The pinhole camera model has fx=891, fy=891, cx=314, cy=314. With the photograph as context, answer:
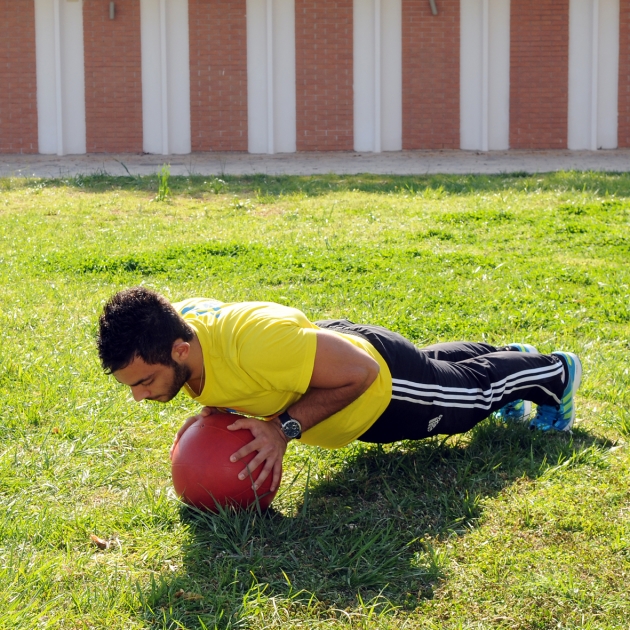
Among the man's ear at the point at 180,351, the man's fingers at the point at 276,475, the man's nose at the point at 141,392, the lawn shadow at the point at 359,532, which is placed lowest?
the lawn shadow at the point at 359,532

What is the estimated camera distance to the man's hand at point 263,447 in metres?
3.71

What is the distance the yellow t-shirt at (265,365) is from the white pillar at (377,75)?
15.4 m

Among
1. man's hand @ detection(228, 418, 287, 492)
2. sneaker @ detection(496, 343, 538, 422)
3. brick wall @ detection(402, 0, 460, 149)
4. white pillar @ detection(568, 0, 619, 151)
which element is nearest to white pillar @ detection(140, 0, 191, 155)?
brick wall @ detection(402, 0, 460, 149)

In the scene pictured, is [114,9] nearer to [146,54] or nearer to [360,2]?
[146,54]

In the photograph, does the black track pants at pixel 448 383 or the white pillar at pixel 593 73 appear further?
the white pillar at pixel 593 73

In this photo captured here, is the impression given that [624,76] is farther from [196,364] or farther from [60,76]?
[196,364]

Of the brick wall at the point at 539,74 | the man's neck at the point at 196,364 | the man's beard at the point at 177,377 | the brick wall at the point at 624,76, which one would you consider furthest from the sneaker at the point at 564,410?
the brick wall at the point at 624,76

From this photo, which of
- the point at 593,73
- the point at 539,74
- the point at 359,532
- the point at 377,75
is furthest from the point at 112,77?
the point at 359,532

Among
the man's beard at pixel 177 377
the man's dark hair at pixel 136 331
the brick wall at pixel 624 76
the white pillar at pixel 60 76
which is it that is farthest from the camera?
the brick wall at pixel 624 76

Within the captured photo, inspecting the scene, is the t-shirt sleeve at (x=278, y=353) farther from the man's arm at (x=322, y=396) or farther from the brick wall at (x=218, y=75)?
the brick wall at (x=218, y=75)

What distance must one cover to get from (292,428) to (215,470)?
1.21 feet

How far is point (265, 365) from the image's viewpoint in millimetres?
3594

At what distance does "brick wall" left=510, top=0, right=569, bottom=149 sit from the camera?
1847cm

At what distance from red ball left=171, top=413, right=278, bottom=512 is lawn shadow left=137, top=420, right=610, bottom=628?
3.1 inches
